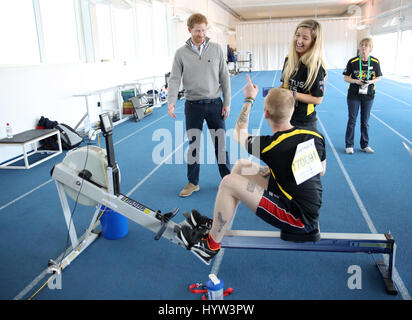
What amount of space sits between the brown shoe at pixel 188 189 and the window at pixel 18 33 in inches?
161

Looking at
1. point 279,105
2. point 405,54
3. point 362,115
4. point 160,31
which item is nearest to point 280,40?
point 405,54

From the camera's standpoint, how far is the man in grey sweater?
374cm

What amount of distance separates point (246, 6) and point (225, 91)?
2080cm

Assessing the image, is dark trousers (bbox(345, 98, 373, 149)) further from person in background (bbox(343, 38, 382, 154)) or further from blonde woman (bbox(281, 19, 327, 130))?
blonde woman (bbox(281, 19, 327, 130))

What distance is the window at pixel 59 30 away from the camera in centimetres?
698

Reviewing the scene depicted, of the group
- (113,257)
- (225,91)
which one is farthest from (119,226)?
(225,91)

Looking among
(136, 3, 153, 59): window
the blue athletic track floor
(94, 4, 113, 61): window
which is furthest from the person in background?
(136, 3, 153, 59): window

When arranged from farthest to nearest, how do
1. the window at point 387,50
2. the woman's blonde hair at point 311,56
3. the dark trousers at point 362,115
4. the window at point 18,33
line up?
1. the window at point 387,50
2. the window at point 18,33
3. the dark trousers at point 362,115
4. the woman's blonde hair at point 311,56

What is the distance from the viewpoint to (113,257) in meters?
2.85

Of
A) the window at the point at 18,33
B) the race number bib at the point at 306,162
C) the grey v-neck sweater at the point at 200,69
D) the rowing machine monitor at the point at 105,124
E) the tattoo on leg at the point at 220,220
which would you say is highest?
the window at the point at 18,33

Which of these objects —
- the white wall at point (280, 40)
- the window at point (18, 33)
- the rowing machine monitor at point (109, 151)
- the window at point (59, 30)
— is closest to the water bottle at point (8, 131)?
the window at point (18, 33)

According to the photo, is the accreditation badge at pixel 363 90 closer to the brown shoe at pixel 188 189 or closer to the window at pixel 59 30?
the brown shoe at pixel 188 189

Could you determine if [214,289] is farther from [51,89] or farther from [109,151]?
[51,89]

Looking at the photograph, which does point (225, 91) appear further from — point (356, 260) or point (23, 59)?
point (23, 59)
